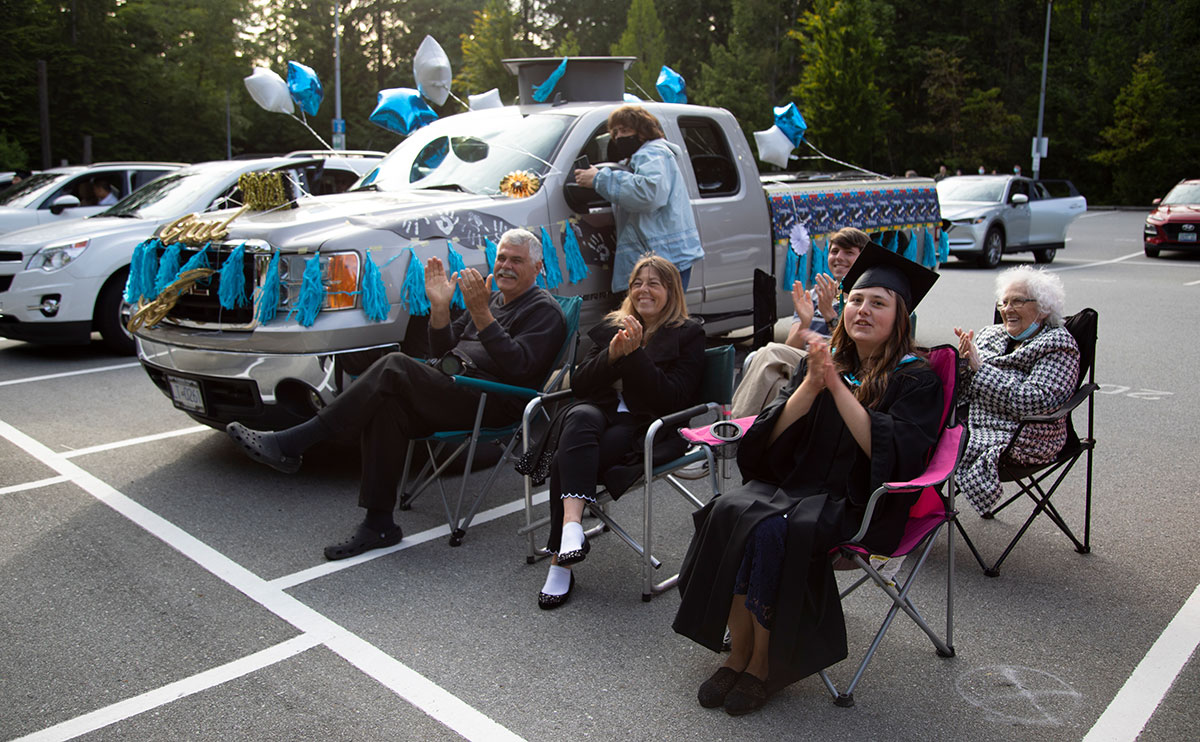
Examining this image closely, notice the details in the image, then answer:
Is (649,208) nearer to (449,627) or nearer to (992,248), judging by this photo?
(449,627)

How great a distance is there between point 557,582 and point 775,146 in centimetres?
580

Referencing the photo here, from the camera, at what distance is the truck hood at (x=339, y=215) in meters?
5.24

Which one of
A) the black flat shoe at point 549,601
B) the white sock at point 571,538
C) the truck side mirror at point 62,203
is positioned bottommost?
the black flat shoe at point 549,601

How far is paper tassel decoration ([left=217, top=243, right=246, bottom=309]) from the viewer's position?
17.1 feet

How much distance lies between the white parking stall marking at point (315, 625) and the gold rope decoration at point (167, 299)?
936 millimetres

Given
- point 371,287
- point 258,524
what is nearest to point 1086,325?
point 371,287

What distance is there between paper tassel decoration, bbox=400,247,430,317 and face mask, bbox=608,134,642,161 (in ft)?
5.77

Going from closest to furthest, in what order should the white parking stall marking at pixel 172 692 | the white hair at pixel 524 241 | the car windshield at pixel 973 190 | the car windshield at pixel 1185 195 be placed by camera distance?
the white parking stall marking at pixel 172 692, the white hair at pixel 524 241, the car windshield at pixel 973 190, the car windshield at pixel 1185 195

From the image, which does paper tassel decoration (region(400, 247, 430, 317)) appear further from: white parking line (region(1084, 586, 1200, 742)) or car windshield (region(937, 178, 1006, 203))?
car windshield (region(937, 178, 1006, 203))

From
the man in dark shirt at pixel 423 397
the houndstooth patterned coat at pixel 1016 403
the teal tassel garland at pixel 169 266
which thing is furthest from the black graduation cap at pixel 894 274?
the teal tassel garland at pixel 169 266

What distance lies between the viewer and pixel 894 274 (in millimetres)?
3479

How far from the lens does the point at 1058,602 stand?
3957 millimetres

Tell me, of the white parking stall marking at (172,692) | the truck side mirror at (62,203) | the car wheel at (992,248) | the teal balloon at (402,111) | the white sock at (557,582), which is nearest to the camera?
the white parking stall marking at (172,692)

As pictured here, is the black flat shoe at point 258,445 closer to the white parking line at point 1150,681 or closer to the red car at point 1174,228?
the white parking line at point 1150,681
